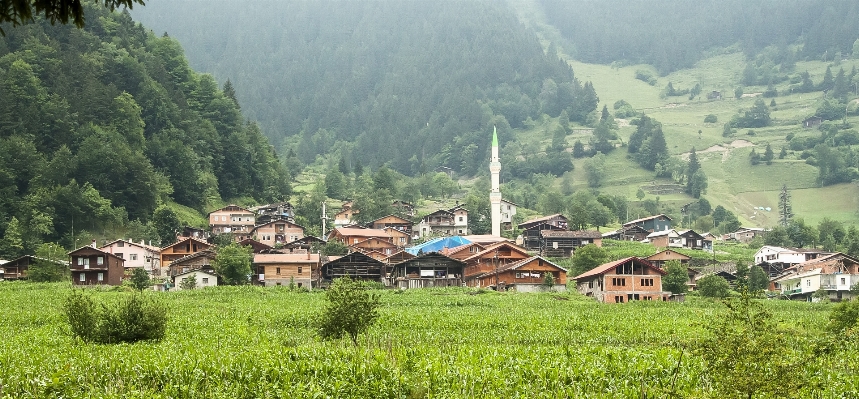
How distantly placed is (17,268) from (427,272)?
3299cm

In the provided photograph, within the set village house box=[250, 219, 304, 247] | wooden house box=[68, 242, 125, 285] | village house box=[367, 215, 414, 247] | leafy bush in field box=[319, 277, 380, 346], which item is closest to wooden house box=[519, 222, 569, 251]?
village house box=[367, 215, 414, 247]

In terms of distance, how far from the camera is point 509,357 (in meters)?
30.5

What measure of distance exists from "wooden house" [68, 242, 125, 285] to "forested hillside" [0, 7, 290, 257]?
9727mm

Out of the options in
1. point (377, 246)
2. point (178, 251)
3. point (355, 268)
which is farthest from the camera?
point (377, 246)

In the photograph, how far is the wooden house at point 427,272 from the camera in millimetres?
77500

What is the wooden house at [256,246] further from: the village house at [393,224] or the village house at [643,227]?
the village house at [643,227]

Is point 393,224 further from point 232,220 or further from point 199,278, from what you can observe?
point 199,278

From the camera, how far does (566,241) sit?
100 meters

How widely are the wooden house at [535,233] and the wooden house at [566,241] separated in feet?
19.7

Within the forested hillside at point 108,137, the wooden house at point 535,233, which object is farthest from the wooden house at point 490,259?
the forested hillside at point 108,137

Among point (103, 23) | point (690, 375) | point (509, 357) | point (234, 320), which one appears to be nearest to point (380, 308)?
point (234, 320)

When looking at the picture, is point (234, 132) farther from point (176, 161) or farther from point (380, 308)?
point (380, 308)

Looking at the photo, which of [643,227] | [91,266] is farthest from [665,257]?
[91,266]

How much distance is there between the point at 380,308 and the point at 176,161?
64.7 meters
